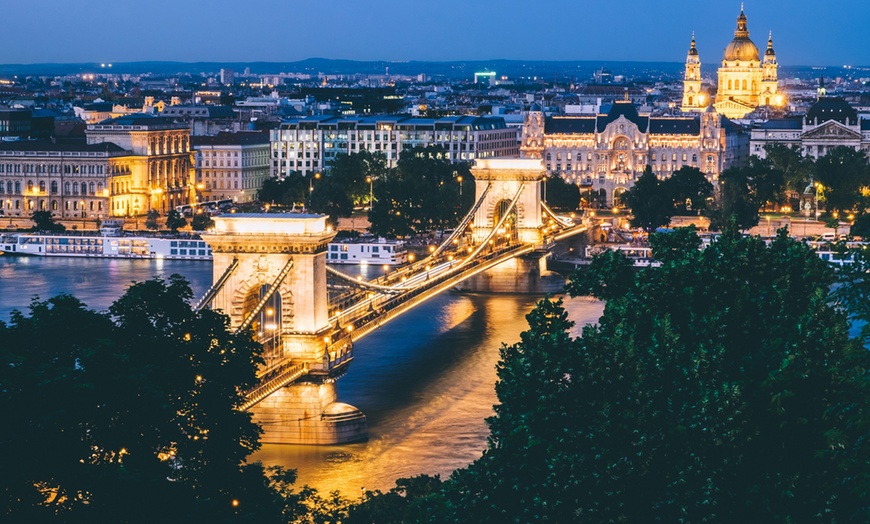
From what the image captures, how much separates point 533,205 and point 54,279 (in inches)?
412

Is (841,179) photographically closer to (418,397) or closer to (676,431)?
(418,397)

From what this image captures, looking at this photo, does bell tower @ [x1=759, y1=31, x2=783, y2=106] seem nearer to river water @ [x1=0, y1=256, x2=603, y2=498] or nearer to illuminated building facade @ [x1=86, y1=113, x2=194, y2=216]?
illuminated building facade @ [x1=86, y1=113, x2=194, y2=216]

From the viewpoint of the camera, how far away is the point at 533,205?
4462 centimetres

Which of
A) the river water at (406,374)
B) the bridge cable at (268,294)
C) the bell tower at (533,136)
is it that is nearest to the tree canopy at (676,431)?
the river water at (406,374)

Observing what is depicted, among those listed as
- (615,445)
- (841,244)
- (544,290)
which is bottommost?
(544,290)

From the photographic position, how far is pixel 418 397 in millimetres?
27141

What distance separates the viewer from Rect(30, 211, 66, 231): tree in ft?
182

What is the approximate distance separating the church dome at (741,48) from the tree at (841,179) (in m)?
38.0

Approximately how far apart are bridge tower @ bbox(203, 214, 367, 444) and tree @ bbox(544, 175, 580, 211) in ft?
113

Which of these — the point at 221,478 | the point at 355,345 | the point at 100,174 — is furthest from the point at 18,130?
the point at 221,478

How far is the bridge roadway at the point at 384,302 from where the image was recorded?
23.9m

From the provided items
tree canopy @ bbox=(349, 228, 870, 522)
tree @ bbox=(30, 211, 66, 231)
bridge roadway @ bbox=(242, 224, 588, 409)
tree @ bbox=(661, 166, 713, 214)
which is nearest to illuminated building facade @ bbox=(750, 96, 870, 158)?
tree @ bbox=(661, 166, 713, 214)

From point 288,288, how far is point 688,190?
35.9 metres

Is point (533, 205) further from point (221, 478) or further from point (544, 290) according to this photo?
point (221, 478)
